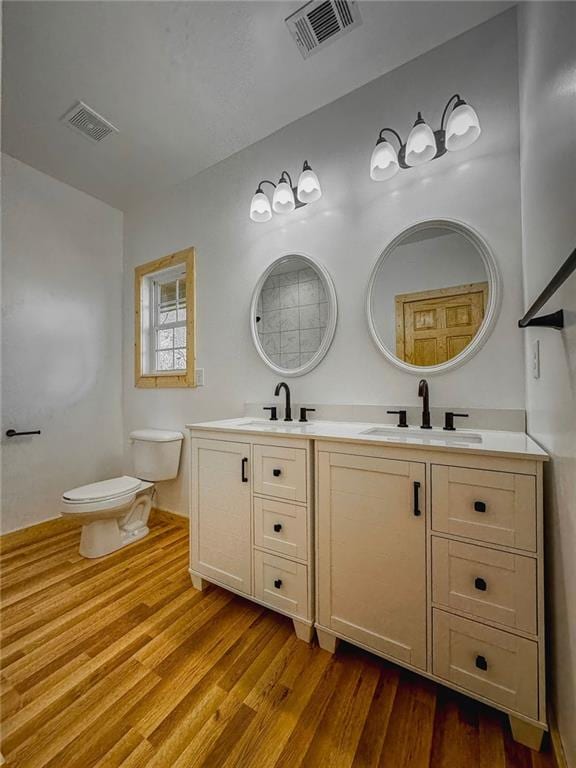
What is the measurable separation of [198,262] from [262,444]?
1.67m

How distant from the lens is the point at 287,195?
185cm

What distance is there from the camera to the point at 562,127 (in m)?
0.75

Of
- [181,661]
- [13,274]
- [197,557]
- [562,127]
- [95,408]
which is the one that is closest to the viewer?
[562,127]

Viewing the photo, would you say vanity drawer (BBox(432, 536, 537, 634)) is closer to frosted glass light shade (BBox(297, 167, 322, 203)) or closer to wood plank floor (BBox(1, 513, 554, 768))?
wood plank floor (BBox(1, 513, 554, 768))

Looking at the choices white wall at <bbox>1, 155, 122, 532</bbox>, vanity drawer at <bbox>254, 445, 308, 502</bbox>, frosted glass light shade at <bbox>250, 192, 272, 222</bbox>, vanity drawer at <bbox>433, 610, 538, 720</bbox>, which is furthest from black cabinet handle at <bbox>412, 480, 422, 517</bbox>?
white wall at <bbox>1, 155, 122, 532</bbox>

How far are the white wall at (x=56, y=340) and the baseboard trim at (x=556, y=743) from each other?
120 inches

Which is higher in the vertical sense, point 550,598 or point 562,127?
point 562,127

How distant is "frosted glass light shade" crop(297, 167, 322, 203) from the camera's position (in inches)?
69.2

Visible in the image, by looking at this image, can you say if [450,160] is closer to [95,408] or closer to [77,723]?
[77,723]

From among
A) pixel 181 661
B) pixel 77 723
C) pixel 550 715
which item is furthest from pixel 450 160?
pixel 77 723

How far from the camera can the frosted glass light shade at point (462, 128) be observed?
1.32 m

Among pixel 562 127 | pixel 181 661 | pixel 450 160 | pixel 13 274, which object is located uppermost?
pixel 450 160

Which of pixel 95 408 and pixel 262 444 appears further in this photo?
pixel 95 408

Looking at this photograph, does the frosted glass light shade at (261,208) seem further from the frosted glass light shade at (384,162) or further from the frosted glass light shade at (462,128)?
the frosted glass light shade at (462,128)
